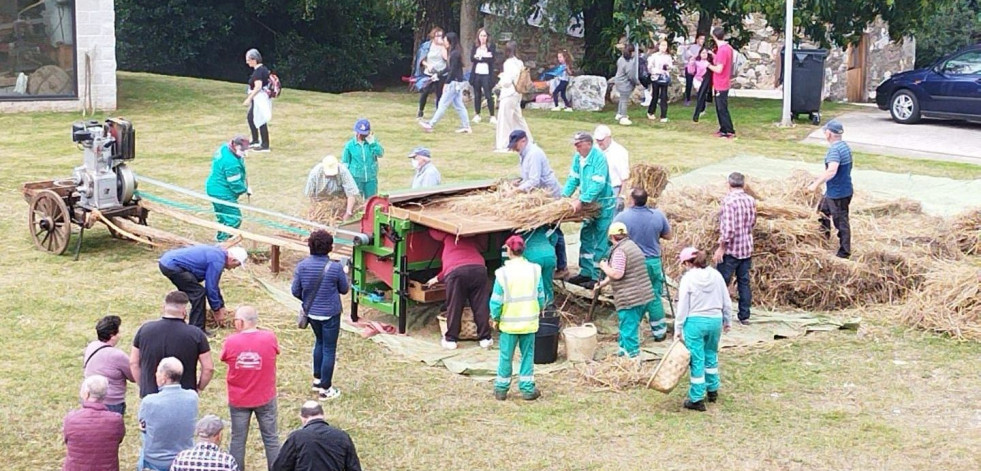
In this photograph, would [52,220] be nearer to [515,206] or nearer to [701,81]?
[515,206]

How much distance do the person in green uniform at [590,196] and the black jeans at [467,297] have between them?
4.51ft

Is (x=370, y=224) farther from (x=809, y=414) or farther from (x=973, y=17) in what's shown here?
(x=973, y=17)

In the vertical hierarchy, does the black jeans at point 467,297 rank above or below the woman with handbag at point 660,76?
below

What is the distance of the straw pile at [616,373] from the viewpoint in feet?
33.5

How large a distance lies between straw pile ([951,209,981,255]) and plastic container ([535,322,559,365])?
17.9 feet

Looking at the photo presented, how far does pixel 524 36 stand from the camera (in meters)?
28.3

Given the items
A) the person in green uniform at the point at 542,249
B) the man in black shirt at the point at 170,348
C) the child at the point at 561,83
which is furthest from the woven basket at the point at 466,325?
the child at the point at 561,83

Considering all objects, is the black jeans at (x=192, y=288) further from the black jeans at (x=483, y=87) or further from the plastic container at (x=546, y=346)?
the black jeans at (x=483, y=87)

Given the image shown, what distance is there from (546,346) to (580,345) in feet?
0.99

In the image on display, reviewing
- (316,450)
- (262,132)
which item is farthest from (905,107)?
(316,450)

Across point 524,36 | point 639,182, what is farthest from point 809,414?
point 524,36

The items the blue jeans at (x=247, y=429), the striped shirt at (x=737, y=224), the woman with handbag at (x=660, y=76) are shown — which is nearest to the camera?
the blue jeans at (x=247, y=429)

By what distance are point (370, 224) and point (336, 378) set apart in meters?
1.90

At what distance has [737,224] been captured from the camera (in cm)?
1160
